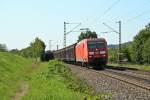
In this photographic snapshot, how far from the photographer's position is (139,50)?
3344 inches

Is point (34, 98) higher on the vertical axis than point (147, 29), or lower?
lower

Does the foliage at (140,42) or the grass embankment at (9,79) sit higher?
the foliage at (140,42)

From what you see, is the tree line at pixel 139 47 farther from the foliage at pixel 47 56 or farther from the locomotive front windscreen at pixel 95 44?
the locomotive front windscreen at pixel 95 44

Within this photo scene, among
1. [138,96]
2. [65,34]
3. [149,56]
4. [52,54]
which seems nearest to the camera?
[138,96]

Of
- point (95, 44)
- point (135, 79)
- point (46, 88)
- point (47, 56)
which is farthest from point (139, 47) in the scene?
point (46, 88)

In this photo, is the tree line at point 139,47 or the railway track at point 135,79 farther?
the tree line at point 139,47

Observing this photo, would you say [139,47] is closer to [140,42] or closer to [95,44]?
[140,42]

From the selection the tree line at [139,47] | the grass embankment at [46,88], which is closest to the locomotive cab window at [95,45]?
the grass embankment at [46,88]

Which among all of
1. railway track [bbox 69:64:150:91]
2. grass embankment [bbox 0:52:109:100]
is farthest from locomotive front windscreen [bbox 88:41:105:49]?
grass embankment [bbox 0:52:109:100]

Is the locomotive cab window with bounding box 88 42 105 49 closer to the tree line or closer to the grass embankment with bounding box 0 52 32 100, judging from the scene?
the grass embankment with bounding box 0 52 32 100

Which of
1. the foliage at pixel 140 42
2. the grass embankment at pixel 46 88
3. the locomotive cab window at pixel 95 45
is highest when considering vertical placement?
the foliage at pixel 140 42

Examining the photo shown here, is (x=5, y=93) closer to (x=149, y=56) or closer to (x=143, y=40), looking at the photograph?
(x=149, y=56)

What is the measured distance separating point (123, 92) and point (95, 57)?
86.9ft

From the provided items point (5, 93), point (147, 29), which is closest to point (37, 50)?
point (147, 29)
